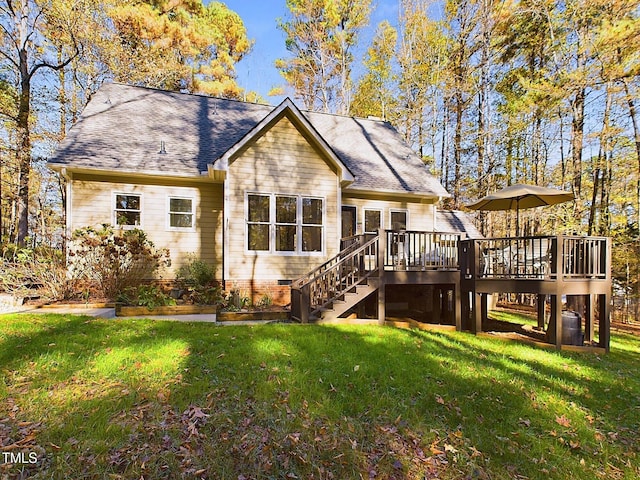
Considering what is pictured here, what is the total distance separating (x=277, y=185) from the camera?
1007cm

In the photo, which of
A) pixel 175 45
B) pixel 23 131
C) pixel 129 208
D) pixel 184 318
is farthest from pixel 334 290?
pixel 175 45

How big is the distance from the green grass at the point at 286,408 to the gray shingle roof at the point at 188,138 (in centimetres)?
525

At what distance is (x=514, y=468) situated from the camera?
3.77 meters

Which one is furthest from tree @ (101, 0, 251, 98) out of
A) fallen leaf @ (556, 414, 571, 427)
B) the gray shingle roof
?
fallen leaf @ (556, 414, 571, 427)

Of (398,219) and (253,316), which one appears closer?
(253,316)

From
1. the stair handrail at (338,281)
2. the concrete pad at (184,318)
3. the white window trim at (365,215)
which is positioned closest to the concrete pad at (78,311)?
the concrete pad at (184,318)

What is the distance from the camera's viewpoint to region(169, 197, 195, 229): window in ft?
34.0

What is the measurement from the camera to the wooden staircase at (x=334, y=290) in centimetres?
764

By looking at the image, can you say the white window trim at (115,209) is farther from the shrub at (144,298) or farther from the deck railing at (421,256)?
the deck railing at (421,256)

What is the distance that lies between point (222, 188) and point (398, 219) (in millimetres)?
6431

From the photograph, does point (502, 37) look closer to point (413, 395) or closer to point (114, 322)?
point (413, 395)

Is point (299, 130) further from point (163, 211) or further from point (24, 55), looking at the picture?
point (24, 55)

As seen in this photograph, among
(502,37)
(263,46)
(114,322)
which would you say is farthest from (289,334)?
(263,46)

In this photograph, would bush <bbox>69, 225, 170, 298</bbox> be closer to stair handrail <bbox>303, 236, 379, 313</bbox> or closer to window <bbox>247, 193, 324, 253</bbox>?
window <bbox>247, 193, 324, 253</bbox>
